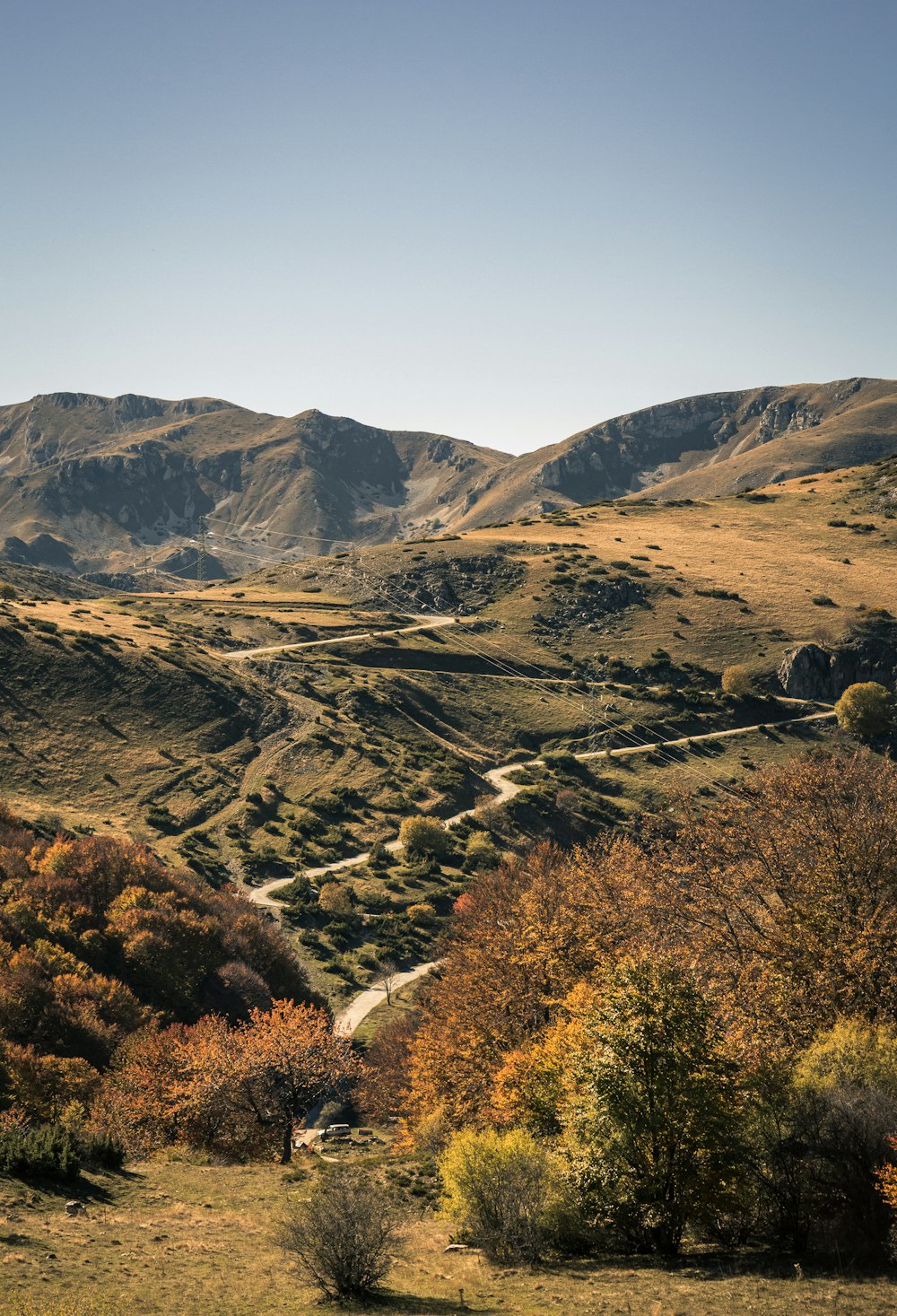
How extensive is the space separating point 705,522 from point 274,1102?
17277cm

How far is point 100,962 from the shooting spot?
54.9 metres

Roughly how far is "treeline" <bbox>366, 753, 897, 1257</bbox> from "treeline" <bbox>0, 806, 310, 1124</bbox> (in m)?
13.5

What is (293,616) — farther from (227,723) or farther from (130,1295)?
(130,1295)

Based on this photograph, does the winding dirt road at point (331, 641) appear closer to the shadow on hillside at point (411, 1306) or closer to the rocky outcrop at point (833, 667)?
the rocky outcrop at point (833, 667)

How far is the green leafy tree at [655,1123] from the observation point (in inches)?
1000

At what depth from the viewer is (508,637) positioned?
498 ft

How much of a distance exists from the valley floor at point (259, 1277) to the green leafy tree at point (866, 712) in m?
106

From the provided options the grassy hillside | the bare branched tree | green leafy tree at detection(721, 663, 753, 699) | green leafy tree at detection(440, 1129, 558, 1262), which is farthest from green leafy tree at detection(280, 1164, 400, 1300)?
green leafy tree at detection(721, 663, 753, 699)

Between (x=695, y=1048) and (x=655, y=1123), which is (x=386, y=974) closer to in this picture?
(x=695, y=1048)

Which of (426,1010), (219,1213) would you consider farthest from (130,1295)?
(426,1010)

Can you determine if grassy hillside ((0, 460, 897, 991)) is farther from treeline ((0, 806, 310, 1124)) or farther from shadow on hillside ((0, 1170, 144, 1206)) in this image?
shadow on hillside ((0, 1170, 144, 1206))

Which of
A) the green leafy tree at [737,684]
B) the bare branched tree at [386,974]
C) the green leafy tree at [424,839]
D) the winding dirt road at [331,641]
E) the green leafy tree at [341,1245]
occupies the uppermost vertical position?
the winding dirt road at [331,641]

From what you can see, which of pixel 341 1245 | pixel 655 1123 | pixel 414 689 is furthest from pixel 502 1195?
pixel 414 689

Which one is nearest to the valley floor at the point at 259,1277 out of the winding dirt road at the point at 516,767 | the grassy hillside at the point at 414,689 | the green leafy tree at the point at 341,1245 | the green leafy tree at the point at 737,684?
the green leafy tree at the point at 341,1245
